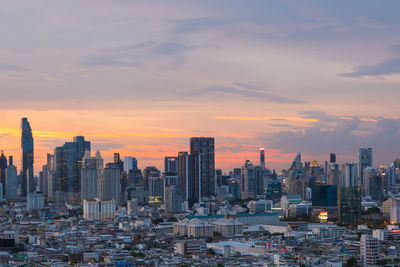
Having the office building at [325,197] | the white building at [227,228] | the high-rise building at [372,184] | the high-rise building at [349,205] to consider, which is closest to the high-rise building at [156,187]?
the office building at [325,197]

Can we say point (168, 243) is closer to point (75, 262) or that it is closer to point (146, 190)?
point (75, 262)

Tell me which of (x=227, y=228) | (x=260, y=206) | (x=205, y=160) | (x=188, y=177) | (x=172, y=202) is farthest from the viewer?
(x=205, y=160)

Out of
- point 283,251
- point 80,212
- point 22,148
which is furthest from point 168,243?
point 22,148

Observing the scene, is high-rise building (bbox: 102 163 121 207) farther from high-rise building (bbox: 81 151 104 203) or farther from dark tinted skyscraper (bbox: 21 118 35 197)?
dark tinted skyscraper (bbox: 21 118 35 197)

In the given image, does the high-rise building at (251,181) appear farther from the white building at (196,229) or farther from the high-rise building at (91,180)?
the white building at (196,229)

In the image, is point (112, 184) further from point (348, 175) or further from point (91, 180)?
point (348, 175)

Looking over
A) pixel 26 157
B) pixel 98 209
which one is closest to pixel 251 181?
pixel 26 157

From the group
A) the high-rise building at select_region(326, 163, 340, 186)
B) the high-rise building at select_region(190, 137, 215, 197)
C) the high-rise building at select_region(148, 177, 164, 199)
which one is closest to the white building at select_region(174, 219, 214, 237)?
the high-rise building at select_region(190, 137, 215, 197)
